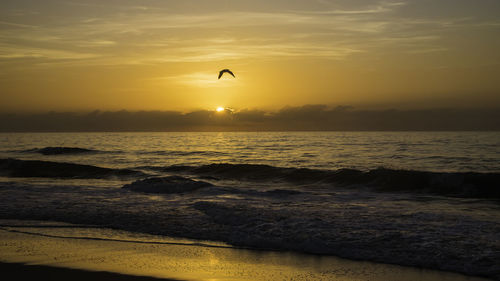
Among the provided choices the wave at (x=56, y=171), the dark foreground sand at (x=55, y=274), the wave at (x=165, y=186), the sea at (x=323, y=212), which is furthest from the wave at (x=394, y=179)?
the dark foreground sand at (x=55, y=274)

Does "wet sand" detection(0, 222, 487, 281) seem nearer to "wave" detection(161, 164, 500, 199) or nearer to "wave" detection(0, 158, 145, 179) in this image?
"wave" detection(161, 164, 500, 199)

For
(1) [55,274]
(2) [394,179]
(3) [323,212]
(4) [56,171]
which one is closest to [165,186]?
(3) [323,212]

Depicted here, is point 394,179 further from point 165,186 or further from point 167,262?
point 167,262

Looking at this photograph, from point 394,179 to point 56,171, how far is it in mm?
22584

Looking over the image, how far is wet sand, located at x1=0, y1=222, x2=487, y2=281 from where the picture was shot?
735 centimetres

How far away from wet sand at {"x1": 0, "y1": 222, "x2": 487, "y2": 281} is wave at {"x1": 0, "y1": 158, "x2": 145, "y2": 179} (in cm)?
1925

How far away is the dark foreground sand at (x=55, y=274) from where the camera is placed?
23.4 ft

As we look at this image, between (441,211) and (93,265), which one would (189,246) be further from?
(441,211)

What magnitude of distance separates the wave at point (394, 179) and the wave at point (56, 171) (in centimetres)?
657

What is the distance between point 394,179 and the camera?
22312 millimetres

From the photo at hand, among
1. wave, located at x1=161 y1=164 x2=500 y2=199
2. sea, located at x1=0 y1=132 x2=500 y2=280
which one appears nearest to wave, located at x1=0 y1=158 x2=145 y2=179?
sea, located at x1=0 y1=132 x2=500 y2=280

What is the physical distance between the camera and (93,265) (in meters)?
7.82

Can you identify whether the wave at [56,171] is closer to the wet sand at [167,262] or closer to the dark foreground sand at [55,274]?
the wet sand at [167,262]

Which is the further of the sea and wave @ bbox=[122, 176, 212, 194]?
wave @ bbox=[122, 176, 212, 194]
